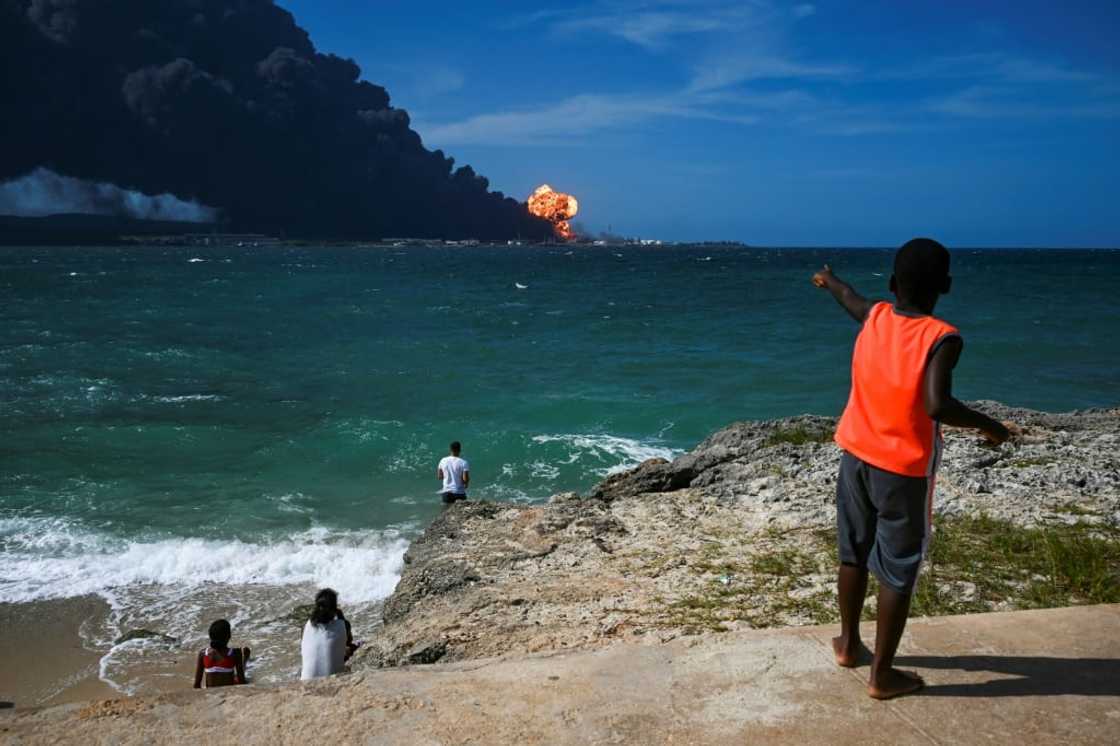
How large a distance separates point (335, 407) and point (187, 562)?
404 inches

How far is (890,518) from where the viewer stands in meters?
3.08

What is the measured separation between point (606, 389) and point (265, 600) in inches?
567

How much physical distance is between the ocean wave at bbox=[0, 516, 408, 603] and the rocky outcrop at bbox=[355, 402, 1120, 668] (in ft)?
7.82

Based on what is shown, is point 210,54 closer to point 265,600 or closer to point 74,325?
point 74,325

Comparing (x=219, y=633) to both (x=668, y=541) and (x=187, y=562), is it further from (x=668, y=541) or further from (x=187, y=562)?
(x=187, y=562)

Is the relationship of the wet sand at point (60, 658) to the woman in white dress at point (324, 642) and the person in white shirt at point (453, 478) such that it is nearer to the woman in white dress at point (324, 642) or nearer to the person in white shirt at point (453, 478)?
the woman in white dress at point (324, 642)

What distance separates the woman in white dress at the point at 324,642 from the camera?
527 centimetres

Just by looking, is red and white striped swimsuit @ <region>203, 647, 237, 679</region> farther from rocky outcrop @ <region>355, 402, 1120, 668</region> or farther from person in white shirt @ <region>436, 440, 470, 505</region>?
person in white shirt @ <region>436, 440, 470, 505</region>

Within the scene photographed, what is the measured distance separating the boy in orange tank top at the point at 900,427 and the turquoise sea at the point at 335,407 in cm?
599

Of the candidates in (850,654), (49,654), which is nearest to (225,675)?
(49,654)

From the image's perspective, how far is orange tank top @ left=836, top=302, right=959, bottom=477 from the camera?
295 centimetres

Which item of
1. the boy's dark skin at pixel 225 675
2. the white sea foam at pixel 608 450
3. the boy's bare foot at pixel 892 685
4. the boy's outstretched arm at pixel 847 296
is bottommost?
the white sea foam at pixel 608 450

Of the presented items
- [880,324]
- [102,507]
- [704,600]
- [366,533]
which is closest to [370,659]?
[704,600]

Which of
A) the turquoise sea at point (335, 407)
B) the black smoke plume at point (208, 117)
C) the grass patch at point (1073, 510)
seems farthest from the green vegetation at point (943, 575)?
the black smoke plume at point (208, 117)
